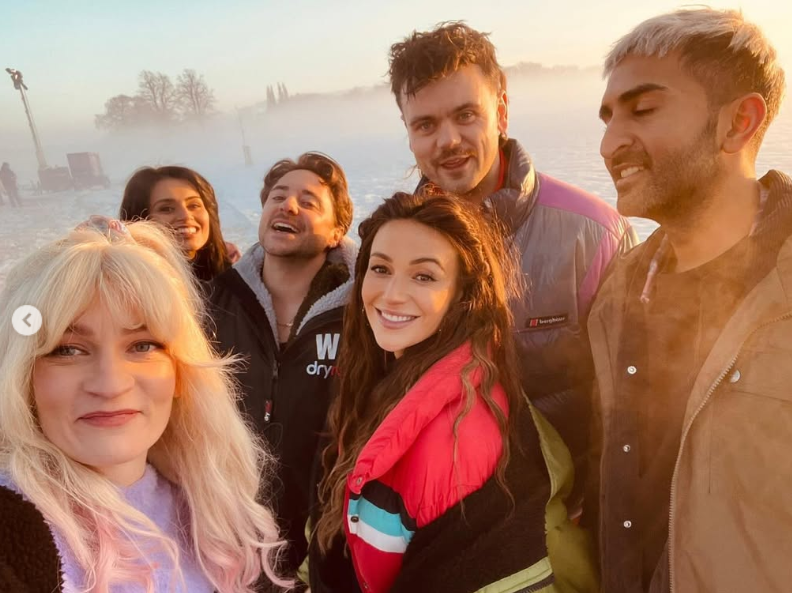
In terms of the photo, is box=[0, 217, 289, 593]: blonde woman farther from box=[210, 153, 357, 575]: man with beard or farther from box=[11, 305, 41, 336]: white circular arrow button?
box=[210, 153, 357, 575]: man with beard

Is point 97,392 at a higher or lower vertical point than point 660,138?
lower

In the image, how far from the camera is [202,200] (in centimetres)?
304

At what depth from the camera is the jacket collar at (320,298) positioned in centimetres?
228

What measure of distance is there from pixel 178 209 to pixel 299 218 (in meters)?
0.91

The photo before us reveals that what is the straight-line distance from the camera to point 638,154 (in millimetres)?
1505

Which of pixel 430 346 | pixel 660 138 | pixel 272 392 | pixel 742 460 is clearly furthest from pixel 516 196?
pixel 272 392

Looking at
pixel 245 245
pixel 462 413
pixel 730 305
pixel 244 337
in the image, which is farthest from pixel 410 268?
pixel 245 245

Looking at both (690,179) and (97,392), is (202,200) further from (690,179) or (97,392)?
(690,179)

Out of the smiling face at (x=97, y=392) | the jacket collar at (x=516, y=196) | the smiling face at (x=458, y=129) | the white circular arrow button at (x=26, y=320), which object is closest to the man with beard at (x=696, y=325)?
the jacket collar at (x=516, y=196)

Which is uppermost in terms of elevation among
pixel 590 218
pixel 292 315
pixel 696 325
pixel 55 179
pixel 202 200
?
pixel 55 179

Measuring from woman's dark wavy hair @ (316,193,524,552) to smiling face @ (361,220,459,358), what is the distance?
1.3 inches

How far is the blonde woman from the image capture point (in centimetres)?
97

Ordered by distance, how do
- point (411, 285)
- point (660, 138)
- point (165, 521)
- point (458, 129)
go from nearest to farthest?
point (165, 521)
point (660, 138)
point (411, 285)
point (458, 129)

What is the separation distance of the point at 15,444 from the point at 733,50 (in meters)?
2.06
